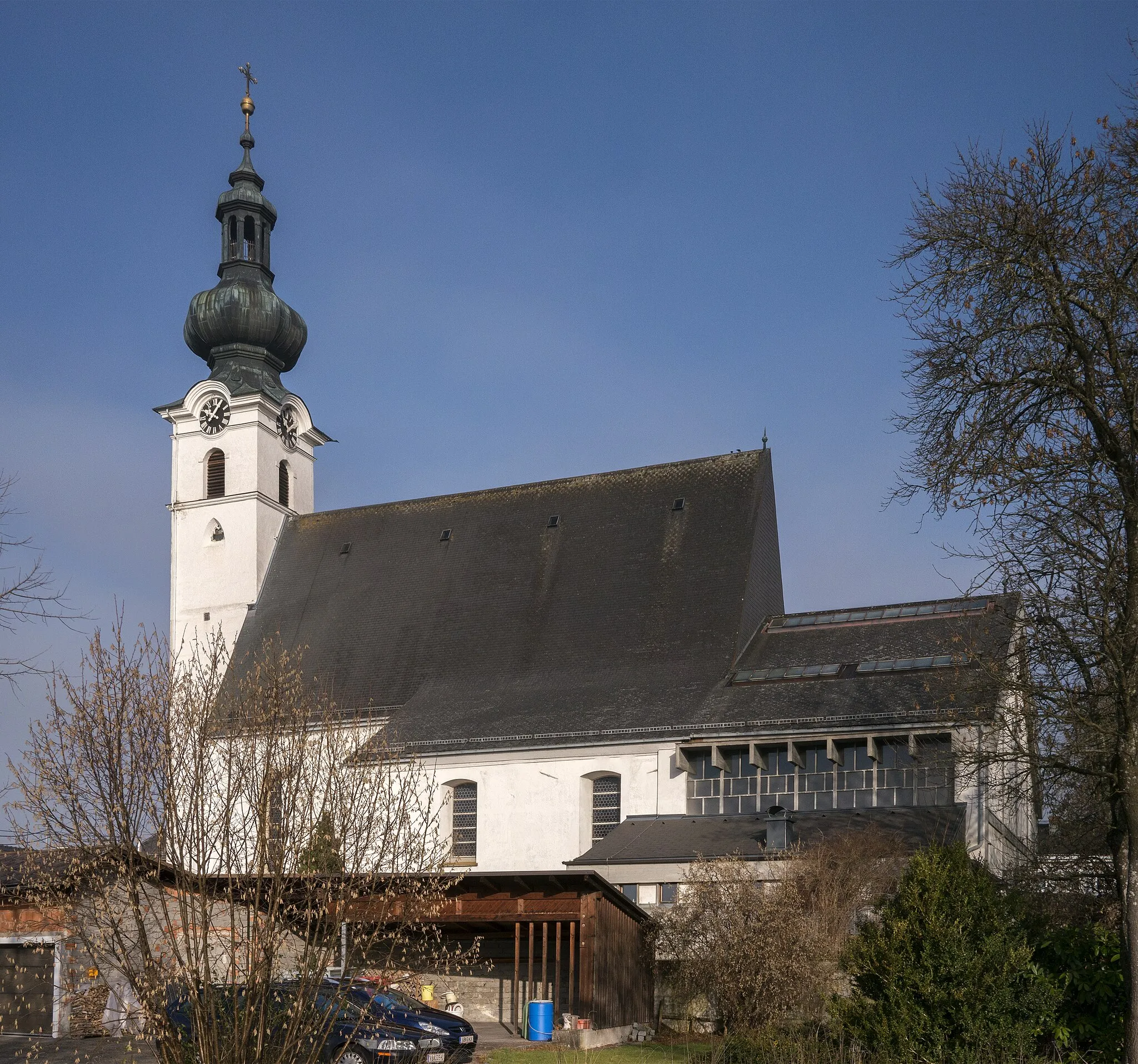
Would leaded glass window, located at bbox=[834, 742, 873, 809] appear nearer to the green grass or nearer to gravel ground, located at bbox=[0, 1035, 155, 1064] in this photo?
the green grass

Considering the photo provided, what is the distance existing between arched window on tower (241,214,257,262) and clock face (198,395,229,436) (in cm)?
478

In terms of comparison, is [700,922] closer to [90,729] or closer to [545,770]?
[545,770]

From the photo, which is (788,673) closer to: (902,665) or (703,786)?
(902,665)

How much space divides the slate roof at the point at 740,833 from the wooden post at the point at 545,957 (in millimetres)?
3931

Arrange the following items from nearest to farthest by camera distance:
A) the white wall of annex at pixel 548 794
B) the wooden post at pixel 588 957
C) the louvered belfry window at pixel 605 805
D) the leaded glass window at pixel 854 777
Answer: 1. the wooden post at pixel 588 957
2. the leaded glass window at pixel 854 777
3. the white wall of annex at pixel 548 794
4. the louvered belfry window at pixel 605 805

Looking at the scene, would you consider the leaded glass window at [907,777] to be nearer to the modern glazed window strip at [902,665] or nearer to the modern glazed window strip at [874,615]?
the modern glazed window strip at [902,665]

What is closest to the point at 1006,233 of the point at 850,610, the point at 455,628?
the point at 850,610

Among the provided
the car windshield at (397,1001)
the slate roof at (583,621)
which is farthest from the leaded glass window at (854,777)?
the car windshield at (397,1001)

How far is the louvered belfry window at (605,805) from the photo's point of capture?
103ft

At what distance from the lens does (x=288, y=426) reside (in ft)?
141

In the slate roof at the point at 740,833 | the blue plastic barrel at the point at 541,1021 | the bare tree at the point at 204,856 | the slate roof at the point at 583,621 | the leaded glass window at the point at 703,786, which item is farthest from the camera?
the slate roof at the point at 583,621

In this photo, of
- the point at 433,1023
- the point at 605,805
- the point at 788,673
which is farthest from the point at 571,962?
the point at 788,673

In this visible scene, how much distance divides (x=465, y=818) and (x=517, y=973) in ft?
39.8

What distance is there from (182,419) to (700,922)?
26.9 metres
